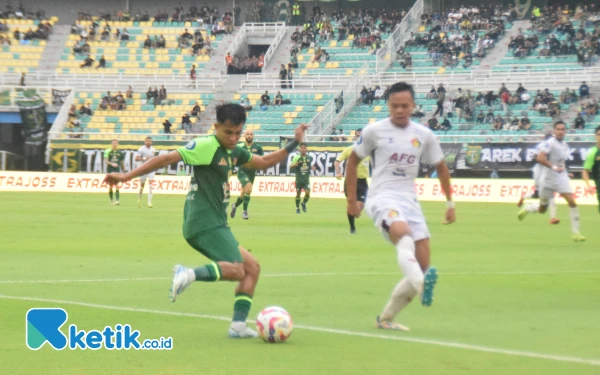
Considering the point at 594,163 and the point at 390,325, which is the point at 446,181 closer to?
the point at 390,325

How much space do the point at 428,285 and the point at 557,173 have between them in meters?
14.8

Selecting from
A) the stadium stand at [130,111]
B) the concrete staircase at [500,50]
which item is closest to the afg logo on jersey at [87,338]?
the concrete staircase at [500,50]

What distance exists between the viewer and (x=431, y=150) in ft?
33.3

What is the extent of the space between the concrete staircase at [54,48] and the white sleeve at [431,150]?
57368mm

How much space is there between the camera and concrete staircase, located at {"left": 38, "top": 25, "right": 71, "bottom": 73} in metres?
66.8

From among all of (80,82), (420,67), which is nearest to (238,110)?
(420,67)

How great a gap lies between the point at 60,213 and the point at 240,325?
75.2 ft

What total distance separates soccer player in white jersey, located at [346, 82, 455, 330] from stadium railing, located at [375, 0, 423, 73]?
162 feet

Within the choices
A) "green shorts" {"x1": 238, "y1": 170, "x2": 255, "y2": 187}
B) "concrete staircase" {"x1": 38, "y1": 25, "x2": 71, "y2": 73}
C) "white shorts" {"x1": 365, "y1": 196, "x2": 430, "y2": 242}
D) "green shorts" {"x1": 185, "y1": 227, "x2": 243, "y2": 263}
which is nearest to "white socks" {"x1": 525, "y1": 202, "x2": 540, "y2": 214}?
"green shorts" {"x1": 238, "y1": 170, "x2": 255, "y2": 187}

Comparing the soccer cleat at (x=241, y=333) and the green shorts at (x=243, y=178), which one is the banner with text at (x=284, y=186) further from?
the soccer cleat at (x=241, y=333)

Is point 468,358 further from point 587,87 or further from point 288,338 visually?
point 587,87

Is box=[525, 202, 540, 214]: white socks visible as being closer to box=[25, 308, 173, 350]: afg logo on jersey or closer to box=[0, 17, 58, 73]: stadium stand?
box=[25, 308, 173, 350]: afg logo on jersey

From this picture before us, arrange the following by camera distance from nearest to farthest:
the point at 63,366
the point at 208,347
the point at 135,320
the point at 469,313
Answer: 1. the point at 63,366
2. the point at 208,347
3. the point at 135,320
4. the point at 469,313

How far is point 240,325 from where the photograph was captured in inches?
369
